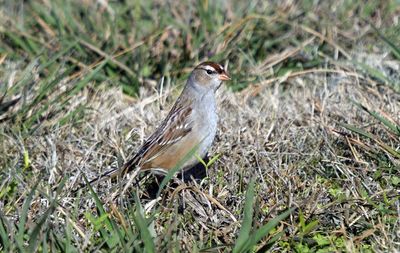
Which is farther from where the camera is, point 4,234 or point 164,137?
point 164,137

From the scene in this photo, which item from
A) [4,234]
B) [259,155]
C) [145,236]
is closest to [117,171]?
[259,155]

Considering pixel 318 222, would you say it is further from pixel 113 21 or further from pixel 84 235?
pixel 113 21

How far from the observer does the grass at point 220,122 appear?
4.09 metres

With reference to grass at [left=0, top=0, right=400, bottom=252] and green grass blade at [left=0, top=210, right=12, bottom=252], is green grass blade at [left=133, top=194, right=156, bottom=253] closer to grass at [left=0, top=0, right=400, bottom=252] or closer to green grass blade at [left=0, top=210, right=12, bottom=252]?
grass at [left=0, top=0, right=400, bottom=252]

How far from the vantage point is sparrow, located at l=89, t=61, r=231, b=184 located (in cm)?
487

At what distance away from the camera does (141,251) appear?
12.4ft

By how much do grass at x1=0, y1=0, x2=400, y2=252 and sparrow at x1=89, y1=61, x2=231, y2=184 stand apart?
11 cm

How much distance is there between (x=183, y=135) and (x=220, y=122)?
0.52m

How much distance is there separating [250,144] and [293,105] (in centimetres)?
70

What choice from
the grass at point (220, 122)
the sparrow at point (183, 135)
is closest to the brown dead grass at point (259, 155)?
the grass at point (220, 122)

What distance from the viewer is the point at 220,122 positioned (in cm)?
546

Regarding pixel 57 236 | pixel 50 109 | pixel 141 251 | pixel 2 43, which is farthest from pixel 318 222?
pixel 2 43

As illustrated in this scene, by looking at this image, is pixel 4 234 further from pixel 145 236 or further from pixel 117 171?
pixel 117 171

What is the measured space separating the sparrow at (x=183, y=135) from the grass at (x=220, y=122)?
112mm
